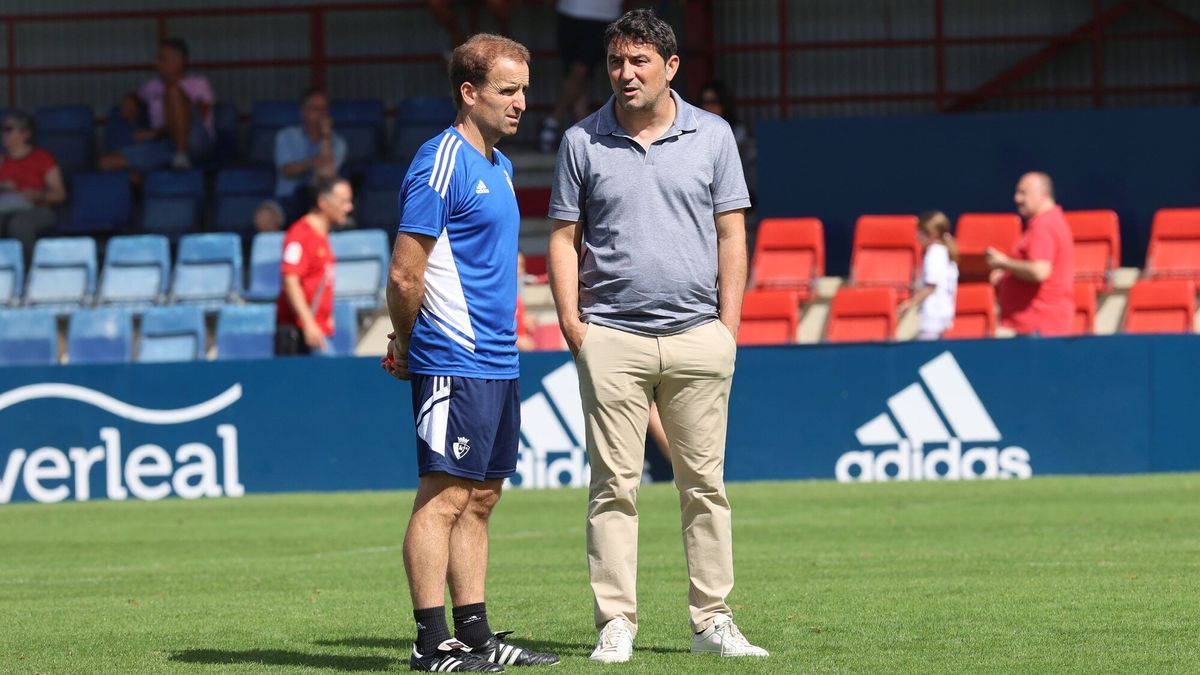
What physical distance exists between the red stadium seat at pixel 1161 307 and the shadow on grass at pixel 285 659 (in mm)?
11295

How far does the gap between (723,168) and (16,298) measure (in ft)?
46.5

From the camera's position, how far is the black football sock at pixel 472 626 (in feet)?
19.8

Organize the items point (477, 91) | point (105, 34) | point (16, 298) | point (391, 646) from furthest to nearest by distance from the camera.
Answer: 1. point (105, 34)
2. point (16, 298)
3. point (391, 646)
4. point (477, 91)

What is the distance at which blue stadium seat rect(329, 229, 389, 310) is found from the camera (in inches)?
705

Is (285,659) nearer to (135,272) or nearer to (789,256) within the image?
(789,256)

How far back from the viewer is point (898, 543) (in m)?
9.86

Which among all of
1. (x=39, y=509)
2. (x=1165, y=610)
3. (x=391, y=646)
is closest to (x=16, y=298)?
(x=39, y=509)

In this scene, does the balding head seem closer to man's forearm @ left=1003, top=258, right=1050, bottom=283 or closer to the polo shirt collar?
man's forearm @ left=1003, top=258, right=1050, bottom=283

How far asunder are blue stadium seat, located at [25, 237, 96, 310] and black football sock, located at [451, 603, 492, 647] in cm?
1364

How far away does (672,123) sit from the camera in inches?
244

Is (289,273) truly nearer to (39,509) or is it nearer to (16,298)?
A: (39,509)

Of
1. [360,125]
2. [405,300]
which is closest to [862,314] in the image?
[360,125]

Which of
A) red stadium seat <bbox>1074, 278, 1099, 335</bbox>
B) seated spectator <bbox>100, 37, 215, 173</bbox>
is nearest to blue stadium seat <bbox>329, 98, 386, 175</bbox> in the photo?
seated spectator <bbox>100, 37, 215, 173</bbox>

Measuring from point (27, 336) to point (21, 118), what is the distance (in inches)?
147
